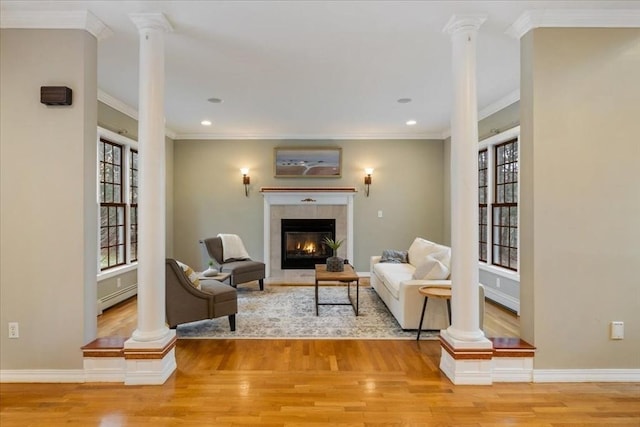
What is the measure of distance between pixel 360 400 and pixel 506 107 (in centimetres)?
410

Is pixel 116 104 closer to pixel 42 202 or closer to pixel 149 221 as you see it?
pixel 42 202

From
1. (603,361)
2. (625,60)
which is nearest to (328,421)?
(603,361)

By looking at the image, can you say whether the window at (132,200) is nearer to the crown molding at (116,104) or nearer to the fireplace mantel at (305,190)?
the crown molding at (116,104)

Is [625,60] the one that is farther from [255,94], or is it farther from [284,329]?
[284,329]

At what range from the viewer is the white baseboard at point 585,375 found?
8.40 ft

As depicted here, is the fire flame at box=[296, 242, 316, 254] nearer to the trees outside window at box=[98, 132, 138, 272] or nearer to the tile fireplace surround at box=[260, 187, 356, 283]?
the tile fireplace surround at box=[260, 187, 356, 283]

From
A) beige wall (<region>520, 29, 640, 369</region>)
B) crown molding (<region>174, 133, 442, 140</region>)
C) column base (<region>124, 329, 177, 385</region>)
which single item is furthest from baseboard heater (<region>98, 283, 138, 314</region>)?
beige wall (<region>520, 29, 640, 369</region>)

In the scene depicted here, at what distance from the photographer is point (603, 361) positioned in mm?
2572

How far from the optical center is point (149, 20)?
2.50 meters

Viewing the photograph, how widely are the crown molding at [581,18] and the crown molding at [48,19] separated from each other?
3314mm

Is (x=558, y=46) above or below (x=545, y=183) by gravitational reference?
above

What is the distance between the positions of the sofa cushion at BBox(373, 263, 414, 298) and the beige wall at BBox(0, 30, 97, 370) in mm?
3012

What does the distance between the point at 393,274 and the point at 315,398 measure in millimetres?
2313

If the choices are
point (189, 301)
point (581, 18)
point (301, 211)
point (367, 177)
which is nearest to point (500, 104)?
point (581, 18)
